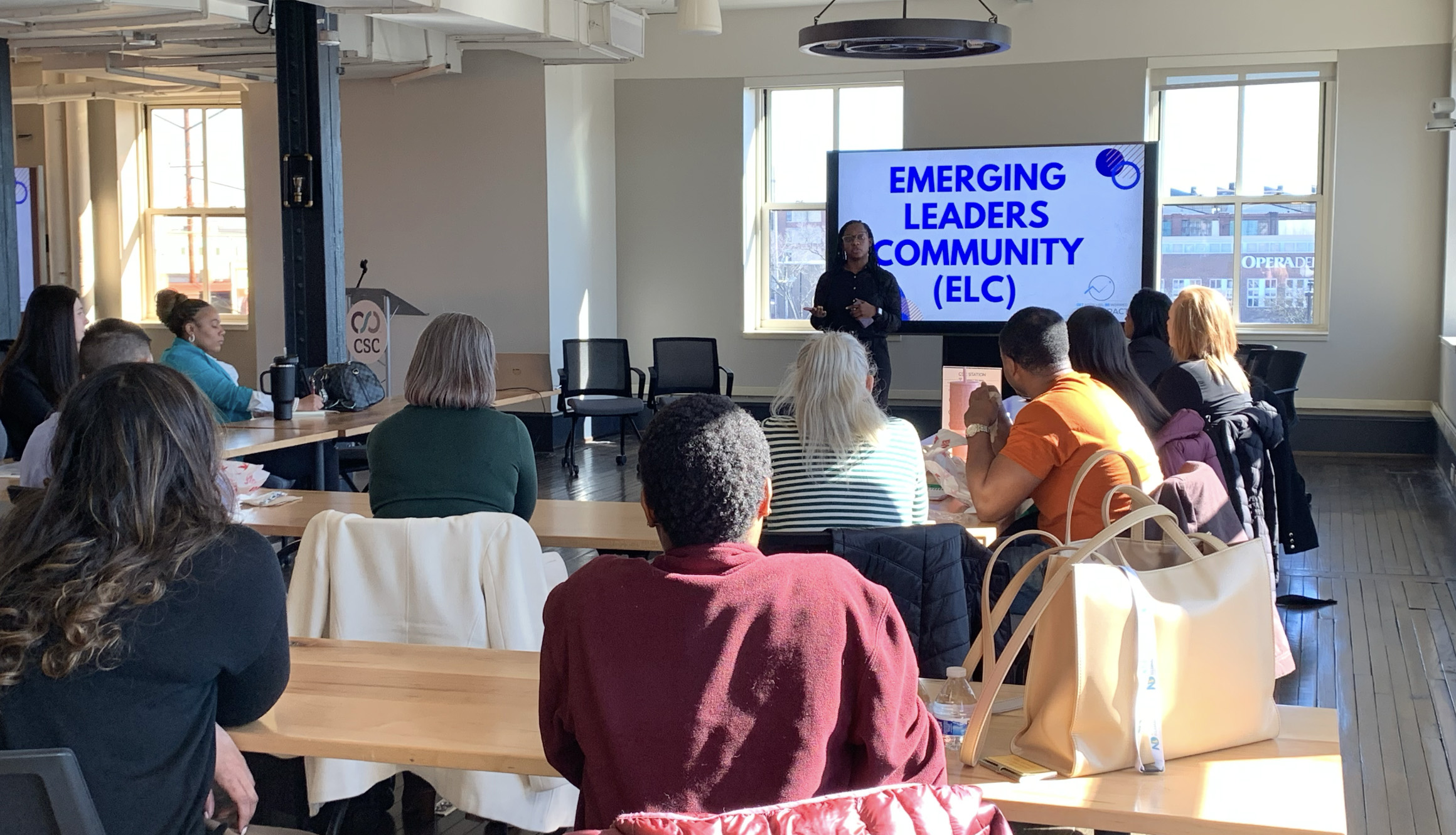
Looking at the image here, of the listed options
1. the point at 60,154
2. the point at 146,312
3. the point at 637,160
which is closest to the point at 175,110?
the point at 60,154

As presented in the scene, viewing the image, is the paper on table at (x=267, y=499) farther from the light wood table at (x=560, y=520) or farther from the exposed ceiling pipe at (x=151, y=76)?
the exposed ceiling pipe at (x=151, y=76)

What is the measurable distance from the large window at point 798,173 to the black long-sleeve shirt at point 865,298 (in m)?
2.16

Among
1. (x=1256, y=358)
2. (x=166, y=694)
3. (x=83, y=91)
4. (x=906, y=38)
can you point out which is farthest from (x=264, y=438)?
(x=83, y=91)

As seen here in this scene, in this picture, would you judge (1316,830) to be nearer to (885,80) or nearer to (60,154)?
(885,80)

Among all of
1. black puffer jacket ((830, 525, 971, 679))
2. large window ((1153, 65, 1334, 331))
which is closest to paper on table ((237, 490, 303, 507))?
black puffer jacket ((830, 525, 971, 679))

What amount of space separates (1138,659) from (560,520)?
7.44 ft

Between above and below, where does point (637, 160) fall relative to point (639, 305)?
above

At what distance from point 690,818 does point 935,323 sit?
8332 millimetres

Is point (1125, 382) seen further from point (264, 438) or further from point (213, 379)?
point (213, 379)

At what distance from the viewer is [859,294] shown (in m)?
8.28

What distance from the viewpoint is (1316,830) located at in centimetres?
150

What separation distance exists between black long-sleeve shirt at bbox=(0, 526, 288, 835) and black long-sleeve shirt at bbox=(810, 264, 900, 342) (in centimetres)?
684

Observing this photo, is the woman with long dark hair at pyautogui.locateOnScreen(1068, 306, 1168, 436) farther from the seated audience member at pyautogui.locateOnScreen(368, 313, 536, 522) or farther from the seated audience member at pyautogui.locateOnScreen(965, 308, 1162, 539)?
the seated audience member at pyautogui.locateOnScreen(368, 313, 536, 522)

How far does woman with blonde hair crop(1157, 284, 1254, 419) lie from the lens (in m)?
4.47
